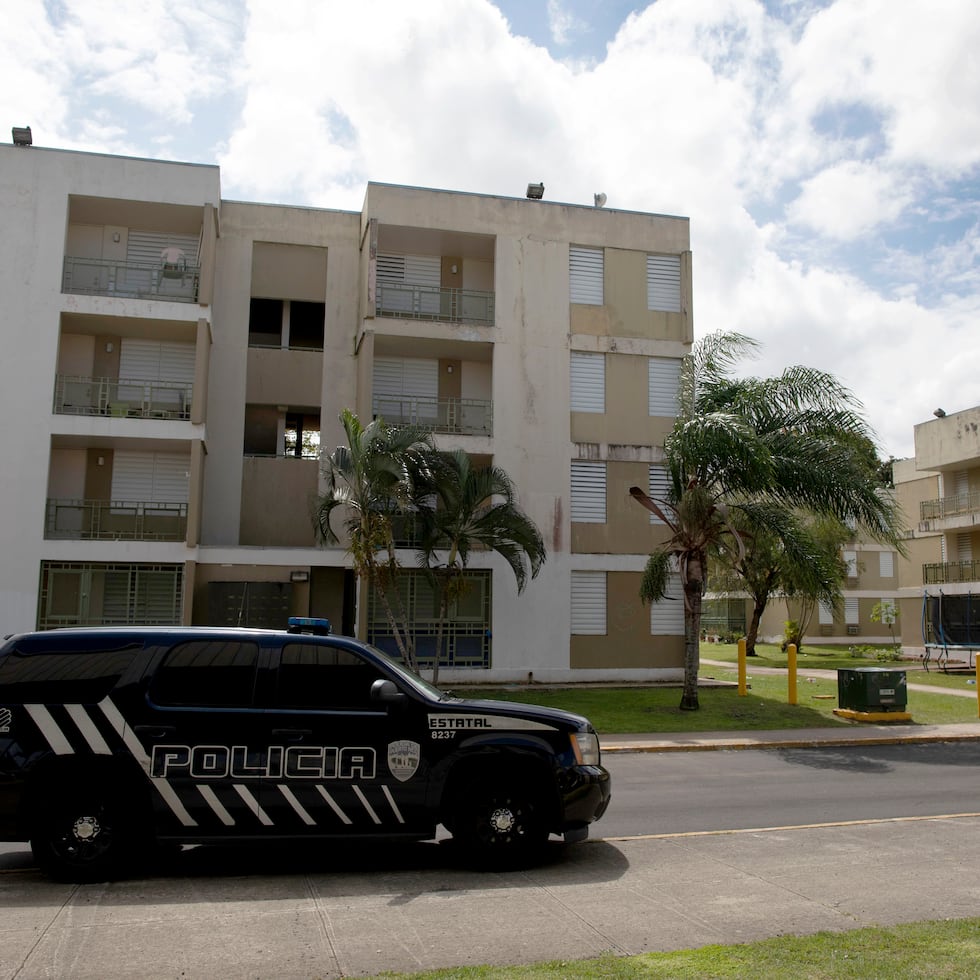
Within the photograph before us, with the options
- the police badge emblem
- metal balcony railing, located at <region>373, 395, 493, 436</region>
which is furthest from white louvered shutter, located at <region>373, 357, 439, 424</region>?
the police badge emblem

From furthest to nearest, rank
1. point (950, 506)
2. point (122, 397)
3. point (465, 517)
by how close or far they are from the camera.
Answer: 1. point (950, 506)
2. point (122, 397)
3. point (465, 517)

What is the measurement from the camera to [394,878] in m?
7.22

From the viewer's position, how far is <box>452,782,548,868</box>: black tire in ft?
24.2

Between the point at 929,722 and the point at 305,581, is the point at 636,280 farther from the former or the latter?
the point at 929,722

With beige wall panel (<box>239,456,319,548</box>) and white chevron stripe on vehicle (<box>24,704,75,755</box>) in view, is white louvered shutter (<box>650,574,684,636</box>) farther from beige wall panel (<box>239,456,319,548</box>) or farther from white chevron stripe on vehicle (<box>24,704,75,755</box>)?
white chevron stripe on vehicle (<box>24,704,75,755</box>)

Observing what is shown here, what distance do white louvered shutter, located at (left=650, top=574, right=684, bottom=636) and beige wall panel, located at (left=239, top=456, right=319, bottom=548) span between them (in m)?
9.03

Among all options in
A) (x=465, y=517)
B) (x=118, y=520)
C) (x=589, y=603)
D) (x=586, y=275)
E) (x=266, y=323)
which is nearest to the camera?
(x=465, y=517)

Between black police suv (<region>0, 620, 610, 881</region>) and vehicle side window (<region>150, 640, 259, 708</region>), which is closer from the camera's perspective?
black police suv (<region>0, 620, 610, 881</region>)

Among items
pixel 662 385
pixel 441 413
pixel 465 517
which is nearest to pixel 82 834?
pixel 465 517

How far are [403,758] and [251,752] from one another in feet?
3.64

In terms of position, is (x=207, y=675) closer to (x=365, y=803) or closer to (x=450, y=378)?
(x=365, y=803)

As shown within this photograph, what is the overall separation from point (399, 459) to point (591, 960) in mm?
14857

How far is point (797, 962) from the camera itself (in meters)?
5.20

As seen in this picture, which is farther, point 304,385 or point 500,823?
point 304,385
